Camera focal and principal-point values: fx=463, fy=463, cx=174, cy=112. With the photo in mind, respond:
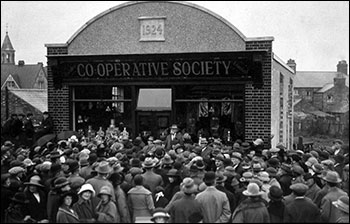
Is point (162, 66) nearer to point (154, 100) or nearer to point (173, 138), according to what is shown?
point (154, 100)

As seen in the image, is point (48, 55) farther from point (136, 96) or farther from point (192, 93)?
point (192, 93)

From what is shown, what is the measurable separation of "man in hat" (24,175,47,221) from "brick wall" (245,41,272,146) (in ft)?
26.7

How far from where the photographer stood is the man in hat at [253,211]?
5.84 metres

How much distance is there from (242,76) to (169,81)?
2.30 meters

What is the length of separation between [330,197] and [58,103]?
35.7 ft

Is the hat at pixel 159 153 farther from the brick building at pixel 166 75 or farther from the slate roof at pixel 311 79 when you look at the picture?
the slate roof at pixel 311 79

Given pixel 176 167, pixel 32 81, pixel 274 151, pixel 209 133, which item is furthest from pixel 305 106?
pixel 176 167

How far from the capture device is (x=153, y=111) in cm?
1499

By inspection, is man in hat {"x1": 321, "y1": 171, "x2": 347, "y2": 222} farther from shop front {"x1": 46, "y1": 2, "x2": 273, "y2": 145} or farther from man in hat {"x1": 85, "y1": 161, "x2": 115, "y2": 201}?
shop front {"x1": 46, "y1": 2, "x2": 273, "y2": 145}

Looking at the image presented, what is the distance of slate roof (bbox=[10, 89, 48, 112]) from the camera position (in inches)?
665

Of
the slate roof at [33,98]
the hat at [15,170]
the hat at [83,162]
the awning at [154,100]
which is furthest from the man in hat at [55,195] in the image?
the slate roof at [33,98]

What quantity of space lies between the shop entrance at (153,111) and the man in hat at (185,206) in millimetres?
8566

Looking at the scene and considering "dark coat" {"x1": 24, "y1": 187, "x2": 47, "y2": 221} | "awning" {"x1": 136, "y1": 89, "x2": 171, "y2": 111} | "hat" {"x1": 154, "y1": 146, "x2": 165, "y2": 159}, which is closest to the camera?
"dark coat" {"x1": 24, "y1": 187, "x2": 47, "y2": 221}

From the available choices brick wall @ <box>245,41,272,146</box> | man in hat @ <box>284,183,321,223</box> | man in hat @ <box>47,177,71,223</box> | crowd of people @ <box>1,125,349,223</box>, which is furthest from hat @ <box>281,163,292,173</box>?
brick wall @ <box>245,41,272,146</box>
